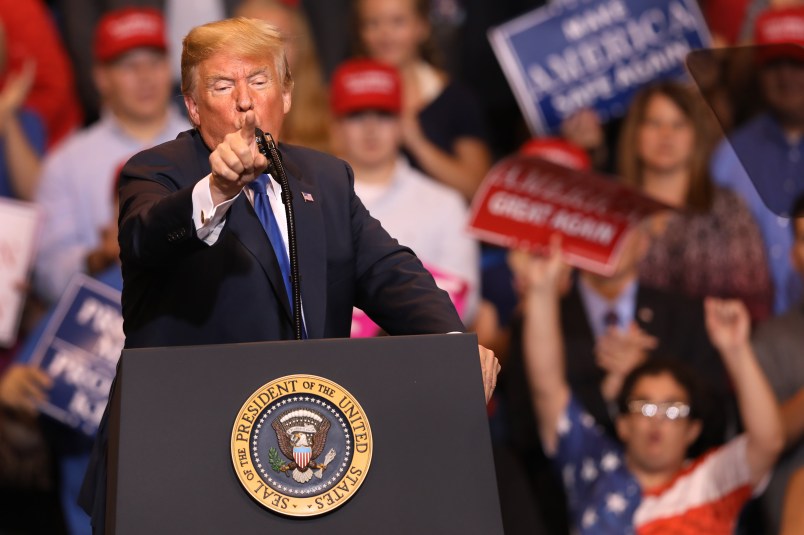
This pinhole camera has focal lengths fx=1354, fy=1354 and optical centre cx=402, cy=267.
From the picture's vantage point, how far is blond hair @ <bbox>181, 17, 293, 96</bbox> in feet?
6.98

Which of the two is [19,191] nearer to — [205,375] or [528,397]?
[528,397]

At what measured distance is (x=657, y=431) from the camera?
13.9ft

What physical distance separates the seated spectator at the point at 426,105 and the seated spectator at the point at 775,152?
0.95 metres

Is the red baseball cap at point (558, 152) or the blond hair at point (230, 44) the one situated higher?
the blond hair at point (230, 44)

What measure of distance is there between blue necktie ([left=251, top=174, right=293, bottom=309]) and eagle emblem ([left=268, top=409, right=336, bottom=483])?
30cm

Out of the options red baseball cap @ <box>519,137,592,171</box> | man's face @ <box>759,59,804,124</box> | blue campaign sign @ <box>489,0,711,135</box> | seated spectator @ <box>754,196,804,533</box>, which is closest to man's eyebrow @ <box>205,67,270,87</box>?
man's face @ <box>759,59,804,124</box>

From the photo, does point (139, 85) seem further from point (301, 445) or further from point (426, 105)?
point (301, 445)

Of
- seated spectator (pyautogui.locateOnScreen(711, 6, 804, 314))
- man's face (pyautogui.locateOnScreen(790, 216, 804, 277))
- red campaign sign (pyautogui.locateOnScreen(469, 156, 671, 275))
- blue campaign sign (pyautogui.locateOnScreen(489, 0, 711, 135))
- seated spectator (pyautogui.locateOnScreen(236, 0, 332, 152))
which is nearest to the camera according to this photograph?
seated spectator (pyautogui.locateOnScreen(711, 6, 804, 314))

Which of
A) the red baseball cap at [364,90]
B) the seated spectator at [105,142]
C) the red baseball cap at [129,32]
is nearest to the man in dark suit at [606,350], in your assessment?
the red baseball cap at [364,90]

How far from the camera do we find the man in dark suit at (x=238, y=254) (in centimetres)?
213

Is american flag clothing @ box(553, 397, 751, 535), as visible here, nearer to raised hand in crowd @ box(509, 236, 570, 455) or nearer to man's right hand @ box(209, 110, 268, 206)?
raised hand in crowd @ box(509, 236, 570, 455)

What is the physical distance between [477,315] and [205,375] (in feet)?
9.70

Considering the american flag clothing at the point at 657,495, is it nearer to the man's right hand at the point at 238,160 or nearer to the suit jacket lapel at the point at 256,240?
the suit jacket lapel at the point at 256,240

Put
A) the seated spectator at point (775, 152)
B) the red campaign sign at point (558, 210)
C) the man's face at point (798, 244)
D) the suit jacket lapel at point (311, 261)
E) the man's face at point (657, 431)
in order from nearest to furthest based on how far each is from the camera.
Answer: the suit jacket lapel at point (311, 261)
the seated spectator at point (775, 152)
the man's face at point (657, 431)
the man's face at point (798, 244)
the red campaign sign at point (558, 210)
